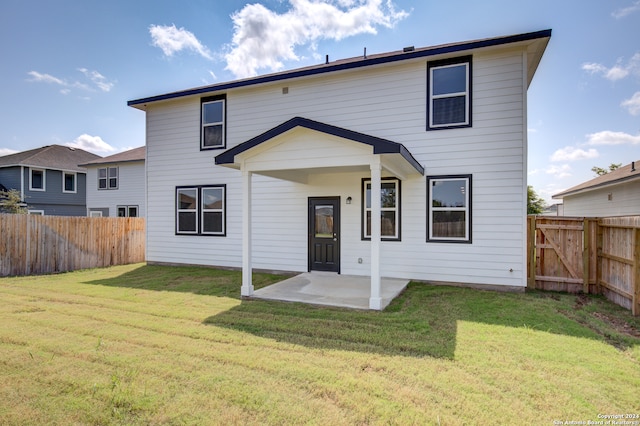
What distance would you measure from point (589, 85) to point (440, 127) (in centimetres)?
887

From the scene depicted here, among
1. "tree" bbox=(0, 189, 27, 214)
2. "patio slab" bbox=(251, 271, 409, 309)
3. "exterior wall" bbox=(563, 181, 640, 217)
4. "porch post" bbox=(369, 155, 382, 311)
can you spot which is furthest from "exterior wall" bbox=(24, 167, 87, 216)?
"exterior wall" bbox=(563, 181, 640, 217)

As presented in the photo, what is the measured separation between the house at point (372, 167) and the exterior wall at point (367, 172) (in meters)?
0.03

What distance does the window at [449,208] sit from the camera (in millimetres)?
7820

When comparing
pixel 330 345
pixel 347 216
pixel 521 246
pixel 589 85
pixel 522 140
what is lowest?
pixel 330 345

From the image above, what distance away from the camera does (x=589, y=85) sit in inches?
490

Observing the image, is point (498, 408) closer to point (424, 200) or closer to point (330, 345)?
point (330, 345)

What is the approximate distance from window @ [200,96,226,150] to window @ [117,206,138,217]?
11.1 metres

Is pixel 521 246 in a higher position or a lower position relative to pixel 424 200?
lower

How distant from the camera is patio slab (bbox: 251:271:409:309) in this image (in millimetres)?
6428

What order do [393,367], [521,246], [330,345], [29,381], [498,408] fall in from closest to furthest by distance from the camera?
1. [498,408]
2. [29,381]
3. [393,367]
4. [330,345]
5. [521,246]

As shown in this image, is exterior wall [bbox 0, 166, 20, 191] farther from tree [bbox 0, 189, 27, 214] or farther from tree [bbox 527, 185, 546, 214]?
tree [bbox 527, 185, 546, 214]

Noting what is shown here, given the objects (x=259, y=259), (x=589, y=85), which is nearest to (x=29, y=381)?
(x=259, y=259)

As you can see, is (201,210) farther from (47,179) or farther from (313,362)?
(47,179)

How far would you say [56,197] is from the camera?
21984 millimetres
